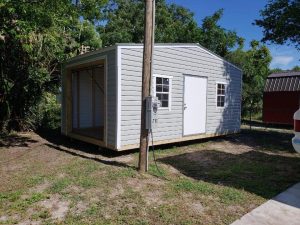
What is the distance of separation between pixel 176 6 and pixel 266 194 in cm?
3008

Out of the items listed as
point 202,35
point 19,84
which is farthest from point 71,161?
point 202,35

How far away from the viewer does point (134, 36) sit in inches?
→ 990

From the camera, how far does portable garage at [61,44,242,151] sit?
734 cm

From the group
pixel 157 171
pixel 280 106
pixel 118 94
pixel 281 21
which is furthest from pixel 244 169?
pixel 280 106

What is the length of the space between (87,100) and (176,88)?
13.7 feet

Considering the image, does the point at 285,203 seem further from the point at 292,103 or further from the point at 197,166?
the point at 292,103

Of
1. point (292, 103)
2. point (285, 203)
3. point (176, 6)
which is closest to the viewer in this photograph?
point (285, 203)

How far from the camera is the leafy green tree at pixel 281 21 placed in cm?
943

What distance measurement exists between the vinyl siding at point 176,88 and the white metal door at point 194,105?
0.63 ft

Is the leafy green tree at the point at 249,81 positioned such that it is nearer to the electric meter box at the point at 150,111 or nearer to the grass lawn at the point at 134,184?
the grass lawn at the point at 134,184

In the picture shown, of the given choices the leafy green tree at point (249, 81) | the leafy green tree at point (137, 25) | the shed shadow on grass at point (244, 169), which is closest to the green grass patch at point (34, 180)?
the shed shadow on grass at point (244, 169)

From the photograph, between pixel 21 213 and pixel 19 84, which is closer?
pixel 21 213

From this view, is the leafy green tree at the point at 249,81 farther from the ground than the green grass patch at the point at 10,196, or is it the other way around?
the leafy green tree at the point at 249,81

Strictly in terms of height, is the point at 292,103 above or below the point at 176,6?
below
